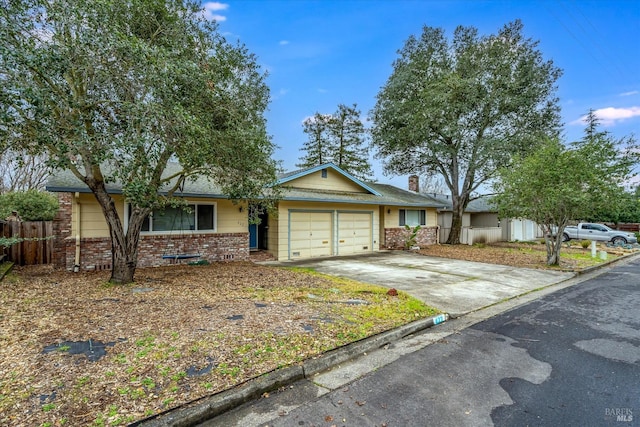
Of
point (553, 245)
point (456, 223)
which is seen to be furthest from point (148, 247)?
point (456, 223)

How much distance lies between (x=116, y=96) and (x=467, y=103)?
1669 cm

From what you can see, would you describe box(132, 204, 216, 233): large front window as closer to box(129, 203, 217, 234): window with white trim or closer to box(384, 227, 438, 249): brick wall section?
box(129, 203, 217, 234): window with white trim

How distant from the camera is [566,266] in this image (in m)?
11.9

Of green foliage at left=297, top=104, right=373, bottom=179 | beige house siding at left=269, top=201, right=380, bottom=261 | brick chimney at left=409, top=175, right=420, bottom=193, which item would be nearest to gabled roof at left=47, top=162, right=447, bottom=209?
beige house siding at left=269, top=201, right=380, bottom=261

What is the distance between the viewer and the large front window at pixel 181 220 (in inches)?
407

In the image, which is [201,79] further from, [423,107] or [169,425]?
[423,107]

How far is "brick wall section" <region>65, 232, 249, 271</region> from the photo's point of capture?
9.30m

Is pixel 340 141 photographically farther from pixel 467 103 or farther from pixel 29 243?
pixel 29 243

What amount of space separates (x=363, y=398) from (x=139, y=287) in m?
5.86

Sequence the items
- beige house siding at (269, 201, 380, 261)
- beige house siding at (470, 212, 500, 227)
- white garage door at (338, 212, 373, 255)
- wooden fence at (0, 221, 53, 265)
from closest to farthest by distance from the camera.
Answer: wooden fence at (0, 221, 53, 265)
beige house siding at (269, 201, 380, 261)
white garage door at (338, 212, 373, 255)
beige house siding at (470, 212, 500, 227)

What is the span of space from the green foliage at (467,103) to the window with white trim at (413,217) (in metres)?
2.58

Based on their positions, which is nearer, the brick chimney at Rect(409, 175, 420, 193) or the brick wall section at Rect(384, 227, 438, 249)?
the brick wall section at Rect(384, 227, 438, 249)
